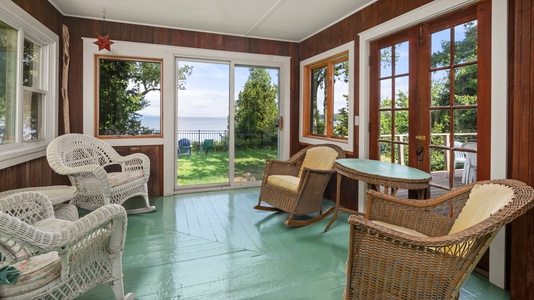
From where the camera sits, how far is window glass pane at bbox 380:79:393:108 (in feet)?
10.5

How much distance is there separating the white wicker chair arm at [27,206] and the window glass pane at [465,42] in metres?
3.18

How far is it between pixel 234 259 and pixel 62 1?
11.4 feet

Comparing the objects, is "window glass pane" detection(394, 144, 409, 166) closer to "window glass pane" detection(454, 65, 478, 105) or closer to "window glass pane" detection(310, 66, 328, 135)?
"window glass pane" detection(454, 65, 478, 105)

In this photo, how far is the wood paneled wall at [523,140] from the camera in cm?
168

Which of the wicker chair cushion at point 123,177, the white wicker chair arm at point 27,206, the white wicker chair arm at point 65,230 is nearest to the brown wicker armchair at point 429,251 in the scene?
the white wicker chair arm at point 65,230

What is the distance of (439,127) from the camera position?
2.61 meters

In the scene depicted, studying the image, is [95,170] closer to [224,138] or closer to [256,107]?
[224,138]

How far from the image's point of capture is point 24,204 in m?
1.74

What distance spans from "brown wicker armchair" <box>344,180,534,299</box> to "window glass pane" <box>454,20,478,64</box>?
1207mm

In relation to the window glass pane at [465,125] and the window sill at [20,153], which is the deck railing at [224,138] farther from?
the window glass pane at [465,125]

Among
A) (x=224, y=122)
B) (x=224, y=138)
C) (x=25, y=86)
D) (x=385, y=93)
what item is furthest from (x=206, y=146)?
(x=385, y=93)

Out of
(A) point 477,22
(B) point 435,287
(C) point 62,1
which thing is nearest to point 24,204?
(B) point 435,287

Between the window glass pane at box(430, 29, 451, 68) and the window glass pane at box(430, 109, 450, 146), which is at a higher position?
the window glass pane at box(430, 29, 451, 68)

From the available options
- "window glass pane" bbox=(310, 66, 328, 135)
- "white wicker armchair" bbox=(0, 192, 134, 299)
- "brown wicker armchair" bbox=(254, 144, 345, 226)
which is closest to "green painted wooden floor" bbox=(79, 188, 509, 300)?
"brown wicker armchair" bbox=(254, 144, 345, 226)
